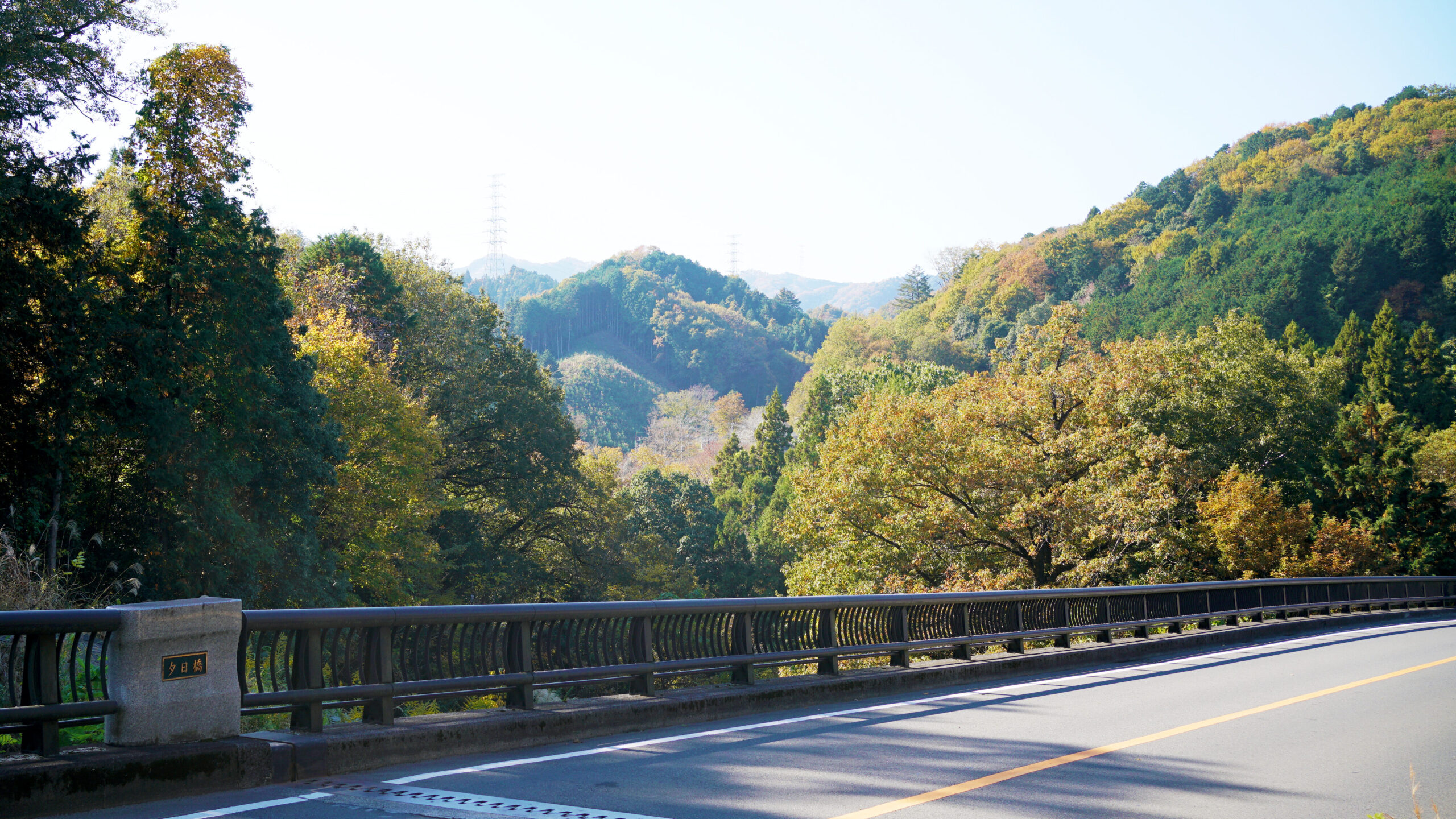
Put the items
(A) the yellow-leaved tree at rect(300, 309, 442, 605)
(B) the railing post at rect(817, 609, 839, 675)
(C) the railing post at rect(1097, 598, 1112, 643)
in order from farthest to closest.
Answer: (A) the yellow-leaved tree at rect(300, 309, 442, 605), (C) the railing post at rect(1097, 598, 1112, 643), (B) the railing post at rect(817, 609, 839, 675)

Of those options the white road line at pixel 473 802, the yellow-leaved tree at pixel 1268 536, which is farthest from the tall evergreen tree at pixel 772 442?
the white road line at pixel 473 802

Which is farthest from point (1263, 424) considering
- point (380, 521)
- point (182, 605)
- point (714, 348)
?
point (714, 348)

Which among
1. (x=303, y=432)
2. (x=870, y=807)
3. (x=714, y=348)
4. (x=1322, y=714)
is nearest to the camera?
(x=870, y=807)

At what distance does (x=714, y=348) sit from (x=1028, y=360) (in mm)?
150668

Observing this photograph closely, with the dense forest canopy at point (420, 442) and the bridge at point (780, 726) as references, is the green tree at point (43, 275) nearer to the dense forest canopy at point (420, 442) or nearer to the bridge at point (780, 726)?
the dense forest canopy at point (420, 442)

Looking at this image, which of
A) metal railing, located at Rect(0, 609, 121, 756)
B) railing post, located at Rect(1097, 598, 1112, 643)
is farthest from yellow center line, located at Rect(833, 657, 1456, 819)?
railing post, located at Rect(1097, 598, 1112, 643)

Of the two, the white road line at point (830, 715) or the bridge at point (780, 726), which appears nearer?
the bridge at point (780, 726)

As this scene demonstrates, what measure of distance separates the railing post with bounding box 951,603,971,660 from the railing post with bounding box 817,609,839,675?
9.32 ft

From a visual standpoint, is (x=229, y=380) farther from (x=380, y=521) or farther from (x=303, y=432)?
(x=380, y=521)

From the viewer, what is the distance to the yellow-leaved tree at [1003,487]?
2855 centimetres

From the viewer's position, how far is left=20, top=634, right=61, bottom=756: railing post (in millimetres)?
5551

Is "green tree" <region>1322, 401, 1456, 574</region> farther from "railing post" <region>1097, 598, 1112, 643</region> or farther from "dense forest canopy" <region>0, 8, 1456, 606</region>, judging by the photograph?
"railing post" <region>1097, 598, 1112, 643</region>

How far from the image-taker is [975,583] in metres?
28.4

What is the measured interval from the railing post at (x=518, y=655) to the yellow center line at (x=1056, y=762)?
3.44 m
